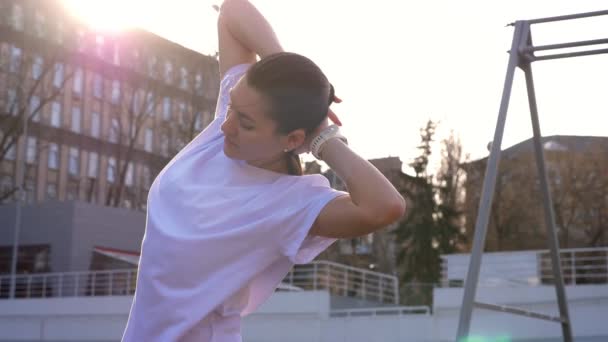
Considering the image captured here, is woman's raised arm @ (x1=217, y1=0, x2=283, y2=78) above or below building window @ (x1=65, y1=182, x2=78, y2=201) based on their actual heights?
below

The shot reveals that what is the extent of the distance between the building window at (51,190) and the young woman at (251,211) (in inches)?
1934

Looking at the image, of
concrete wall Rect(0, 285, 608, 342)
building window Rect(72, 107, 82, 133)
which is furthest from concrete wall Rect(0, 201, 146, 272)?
building window Rect(72, 107, 82, 133)

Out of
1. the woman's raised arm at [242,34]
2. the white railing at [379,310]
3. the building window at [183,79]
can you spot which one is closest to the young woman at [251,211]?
the woman's raised arm at [242,34]

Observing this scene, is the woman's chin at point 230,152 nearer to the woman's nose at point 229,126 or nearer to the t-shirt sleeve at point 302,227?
the woman's nose at point 229,126

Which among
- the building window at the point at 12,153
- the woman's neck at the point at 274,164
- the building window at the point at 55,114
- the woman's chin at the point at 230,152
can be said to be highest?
the building window at the point at 55,114

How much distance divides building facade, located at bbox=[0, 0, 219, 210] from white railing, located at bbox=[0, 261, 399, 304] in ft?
29.4

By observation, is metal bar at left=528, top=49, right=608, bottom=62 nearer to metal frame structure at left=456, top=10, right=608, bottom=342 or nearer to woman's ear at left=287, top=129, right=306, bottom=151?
metal frame structure at left=456, top=10, right=608, bottom=342

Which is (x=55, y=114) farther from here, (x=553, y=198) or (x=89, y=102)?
(x=553, y=198)

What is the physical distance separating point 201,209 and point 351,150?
0.97 feet

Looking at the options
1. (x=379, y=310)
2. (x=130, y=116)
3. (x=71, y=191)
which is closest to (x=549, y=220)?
(x=379, y=310)

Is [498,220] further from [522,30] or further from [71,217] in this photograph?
[522,30]

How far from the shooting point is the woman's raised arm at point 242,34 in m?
1.91

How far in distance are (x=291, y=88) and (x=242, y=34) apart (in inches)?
16.5

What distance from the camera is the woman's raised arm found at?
6.26 feet
